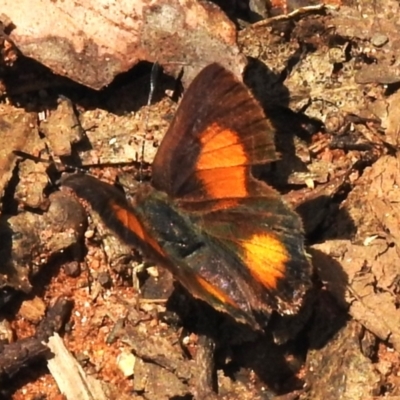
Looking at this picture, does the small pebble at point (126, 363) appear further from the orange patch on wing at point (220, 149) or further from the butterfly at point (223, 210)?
A: the orange patch on wing at point (220, 149)

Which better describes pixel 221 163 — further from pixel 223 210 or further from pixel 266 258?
pixel 266 258

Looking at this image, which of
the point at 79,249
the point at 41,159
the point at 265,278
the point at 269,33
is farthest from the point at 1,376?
the point at 269,33

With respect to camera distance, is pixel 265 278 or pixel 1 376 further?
pixel 1 376

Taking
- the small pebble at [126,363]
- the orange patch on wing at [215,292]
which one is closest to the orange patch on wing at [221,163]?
the orange patch on wing at [215,292]

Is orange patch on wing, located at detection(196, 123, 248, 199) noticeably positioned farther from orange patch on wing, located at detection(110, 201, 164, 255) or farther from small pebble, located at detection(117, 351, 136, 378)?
small pebble, located at detection(117, 351, 136, 378)

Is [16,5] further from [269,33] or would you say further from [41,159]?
[269,33]

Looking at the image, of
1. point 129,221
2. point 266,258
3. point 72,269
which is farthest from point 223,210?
point 72,269

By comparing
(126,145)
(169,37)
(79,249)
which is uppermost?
(169,37)

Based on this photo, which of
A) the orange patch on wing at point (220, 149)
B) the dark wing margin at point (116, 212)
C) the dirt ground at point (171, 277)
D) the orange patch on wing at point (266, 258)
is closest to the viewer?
the dark wing margin at point (116, 212)
